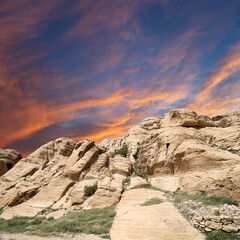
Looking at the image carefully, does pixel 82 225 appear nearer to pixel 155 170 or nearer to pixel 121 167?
pixel 155 170

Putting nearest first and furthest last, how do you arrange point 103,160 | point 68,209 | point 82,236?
point 82,236
point 68,209
point 103,160

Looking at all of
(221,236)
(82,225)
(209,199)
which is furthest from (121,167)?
(221,236)

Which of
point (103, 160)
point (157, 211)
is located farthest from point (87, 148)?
point (157, 211)

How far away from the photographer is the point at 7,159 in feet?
172

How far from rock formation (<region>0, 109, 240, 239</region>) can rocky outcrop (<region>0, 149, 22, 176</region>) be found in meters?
14.4

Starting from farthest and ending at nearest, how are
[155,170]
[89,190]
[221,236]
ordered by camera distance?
1. [155,170]
2. [89,190]
3. [221,236]

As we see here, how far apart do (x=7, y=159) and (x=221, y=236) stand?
58314 mm

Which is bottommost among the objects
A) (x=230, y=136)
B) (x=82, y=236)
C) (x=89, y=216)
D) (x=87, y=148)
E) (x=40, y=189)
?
(x=82, y=236)

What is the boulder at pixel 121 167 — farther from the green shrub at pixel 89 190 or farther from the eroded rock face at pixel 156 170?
the green shrub at pixel 89 190

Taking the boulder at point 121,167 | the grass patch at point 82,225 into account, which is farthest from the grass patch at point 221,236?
the boulder at point 121,167

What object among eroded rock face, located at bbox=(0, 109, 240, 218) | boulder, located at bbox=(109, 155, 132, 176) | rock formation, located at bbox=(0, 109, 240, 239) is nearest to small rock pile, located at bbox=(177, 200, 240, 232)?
rock formation, located at bbox=(0, 109, 240, 239)

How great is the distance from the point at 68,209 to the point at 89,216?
6634mm

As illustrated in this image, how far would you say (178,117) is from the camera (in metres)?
27.5

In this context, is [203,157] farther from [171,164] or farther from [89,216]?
[89,216]
